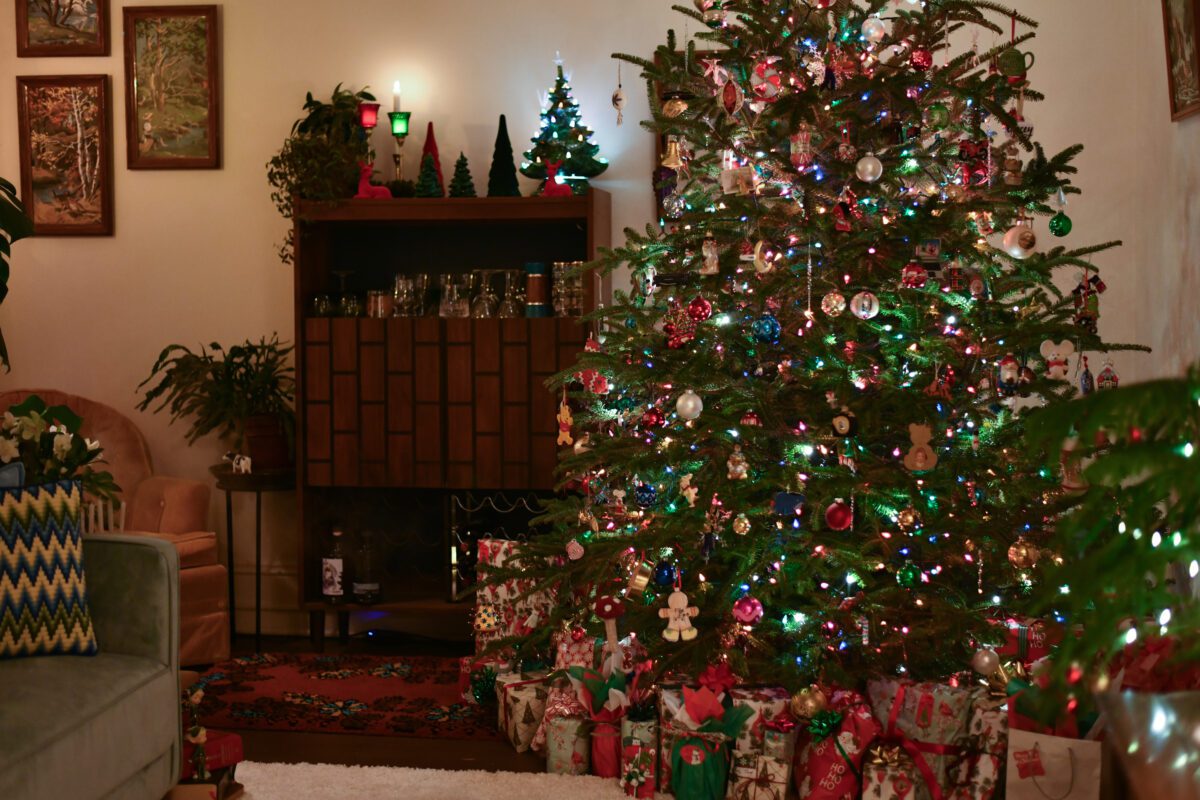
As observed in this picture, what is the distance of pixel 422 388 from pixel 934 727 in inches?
90.8

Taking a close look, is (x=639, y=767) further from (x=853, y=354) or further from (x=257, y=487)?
(x=257, y=487)

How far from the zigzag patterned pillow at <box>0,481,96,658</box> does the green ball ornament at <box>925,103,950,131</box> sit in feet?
7.34

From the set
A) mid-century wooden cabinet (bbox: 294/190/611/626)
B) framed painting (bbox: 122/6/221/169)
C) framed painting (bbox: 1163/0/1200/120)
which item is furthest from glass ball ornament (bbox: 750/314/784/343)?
framed painting (bbox: 122/6/221/169)

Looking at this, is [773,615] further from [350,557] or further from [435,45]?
[435,45]

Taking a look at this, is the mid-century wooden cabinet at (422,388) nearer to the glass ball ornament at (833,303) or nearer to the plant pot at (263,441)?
the plant pot at (263,441)

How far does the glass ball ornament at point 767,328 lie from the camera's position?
3117 mm

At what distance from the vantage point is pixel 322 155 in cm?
461

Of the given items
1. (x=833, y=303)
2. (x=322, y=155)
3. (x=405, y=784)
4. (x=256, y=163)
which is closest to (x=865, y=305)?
(x=833, y=303)

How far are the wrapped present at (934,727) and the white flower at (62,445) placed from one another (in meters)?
2.07

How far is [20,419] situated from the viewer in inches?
118

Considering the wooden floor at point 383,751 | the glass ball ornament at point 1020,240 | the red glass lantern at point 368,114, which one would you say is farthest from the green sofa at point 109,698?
the red glass lantern at point 368,114

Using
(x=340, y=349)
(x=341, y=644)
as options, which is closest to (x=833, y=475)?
(x=340, y=349)

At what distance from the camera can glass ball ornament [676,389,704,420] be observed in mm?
3041

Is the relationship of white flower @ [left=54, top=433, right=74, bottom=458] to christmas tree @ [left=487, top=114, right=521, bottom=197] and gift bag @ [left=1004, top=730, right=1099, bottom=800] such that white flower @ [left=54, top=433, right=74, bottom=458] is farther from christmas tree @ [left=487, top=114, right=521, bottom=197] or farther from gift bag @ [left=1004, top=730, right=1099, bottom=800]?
gift bag @ [left=1004, top=730, right=1099, bottom=800]
